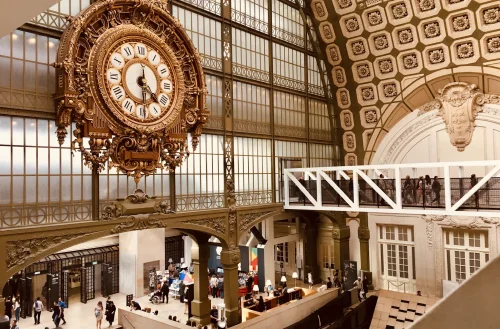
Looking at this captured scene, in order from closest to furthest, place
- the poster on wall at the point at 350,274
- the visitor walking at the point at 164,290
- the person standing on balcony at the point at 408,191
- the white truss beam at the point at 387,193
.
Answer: the white truss beam at the point at 387,193 → the person standing on balcony at the point at 408,191 → the poster on wall at the point at 350,274 → the visitor walking at the point at 164,290

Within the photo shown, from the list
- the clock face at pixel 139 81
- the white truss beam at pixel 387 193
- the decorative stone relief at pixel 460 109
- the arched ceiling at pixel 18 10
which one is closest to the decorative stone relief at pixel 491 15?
the decorative stone relief at pixel 460 109

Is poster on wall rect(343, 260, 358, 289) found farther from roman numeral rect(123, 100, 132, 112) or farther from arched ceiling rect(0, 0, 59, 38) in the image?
arched ceiling rect(0, 0, 59, 38)

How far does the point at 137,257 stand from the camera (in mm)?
21391

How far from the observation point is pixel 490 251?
1862cm

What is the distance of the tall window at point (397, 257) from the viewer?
69.4 ft

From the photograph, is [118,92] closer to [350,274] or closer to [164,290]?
[164,290]

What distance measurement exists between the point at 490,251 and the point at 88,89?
1750 cm

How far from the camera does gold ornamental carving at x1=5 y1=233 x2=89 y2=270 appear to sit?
31.8 ft

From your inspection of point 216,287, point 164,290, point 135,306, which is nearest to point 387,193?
point 216,287

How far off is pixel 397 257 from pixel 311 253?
4785mm

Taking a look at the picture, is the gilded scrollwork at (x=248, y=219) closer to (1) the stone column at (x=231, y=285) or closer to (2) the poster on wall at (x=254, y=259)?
(1) the stone column at (x=231, y=285)

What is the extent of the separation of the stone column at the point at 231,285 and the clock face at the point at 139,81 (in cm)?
591

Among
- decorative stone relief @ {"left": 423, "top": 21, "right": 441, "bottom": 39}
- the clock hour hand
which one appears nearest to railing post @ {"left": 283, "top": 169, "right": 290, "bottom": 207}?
the clock hour hand

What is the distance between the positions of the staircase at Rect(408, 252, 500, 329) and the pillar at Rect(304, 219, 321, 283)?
922 inches
